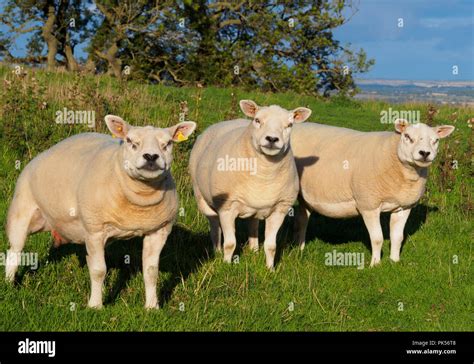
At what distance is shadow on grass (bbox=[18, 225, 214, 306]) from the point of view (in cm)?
708

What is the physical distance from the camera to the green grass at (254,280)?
20.3ft

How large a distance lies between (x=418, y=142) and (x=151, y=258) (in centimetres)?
356

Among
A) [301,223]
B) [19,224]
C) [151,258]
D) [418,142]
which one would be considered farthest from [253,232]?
[19,224]

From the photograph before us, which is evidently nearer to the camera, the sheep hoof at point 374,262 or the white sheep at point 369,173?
the white sheep at point 369,173

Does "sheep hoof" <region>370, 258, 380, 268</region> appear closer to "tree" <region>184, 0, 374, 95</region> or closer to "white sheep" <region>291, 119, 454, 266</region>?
"white sheep" <region>291, 119, 454, 266</region>

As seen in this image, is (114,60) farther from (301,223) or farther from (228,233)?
(228,233)

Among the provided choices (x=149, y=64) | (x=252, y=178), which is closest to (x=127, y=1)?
(x=149, y=64)

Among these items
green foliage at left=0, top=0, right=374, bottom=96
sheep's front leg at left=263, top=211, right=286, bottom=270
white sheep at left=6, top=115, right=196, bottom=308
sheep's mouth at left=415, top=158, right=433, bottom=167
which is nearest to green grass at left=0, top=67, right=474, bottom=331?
sheep's front leg at left=263, top=211, right=286, bottom=270

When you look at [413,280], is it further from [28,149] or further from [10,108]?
[10,108]

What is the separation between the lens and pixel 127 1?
2814cm

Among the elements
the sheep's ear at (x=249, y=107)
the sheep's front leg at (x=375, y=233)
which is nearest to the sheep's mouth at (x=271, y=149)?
the sheep's ear at (x=249, y=107)

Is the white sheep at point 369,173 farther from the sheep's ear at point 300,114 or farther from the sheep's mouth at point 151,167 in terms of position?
the sheep's mouth at point 151,167

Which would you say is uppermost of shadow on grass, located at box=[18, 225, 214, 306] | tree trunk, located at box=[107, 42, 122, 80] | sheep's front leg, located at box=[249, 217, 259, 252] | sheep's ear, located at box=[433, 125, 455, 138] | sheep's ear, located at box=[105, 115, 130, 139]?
tree trunk, located at box=[107, 42, 122, 80]

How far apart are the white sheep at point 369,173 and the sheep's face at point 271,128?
133 centimetres
